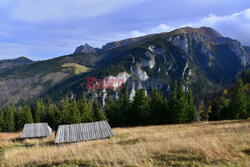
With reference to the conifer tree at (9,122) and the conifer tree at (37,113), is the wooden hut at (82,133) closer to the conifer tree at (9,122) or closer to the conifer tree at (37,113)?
the conifer tree at (37,113)

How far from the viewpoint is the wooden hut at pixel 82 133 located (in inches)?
816

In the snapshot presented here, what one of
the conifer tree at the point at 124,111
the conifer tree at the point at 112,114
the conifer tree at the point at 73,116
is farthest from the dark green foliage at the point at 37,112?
the conifer tree at the point at 124,111

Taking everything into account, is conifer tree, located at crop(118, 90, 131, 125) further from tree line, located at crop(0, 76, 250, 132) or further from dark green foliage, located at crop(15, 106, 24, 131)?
dark green foliage, located at crop(15, 106, 24, 131)

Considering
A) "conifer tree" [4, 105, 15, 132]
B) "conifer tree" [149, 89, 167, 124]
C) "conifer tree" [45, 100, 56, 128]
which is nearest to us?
"conifer tree" [149, 89, 167, 124]

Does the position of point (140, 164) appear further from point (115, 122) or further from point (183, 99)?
point (115, 122)

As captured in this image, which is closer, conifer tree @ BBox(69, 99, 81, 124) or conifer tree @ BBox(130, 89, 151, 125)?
conifer tree @ BBox(130, 89, 151, 125)

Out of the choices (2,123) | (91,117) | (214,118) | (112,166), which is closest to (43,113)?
→ (2,123)

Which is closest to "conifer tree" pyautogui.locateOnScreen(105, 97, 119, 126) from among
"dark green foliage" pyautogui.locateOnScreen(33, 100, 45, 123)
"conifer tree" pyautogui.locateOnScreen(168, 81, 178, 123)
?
"conifer tree" pyautogui.locateOnScreen(168, 81, 178, 123)

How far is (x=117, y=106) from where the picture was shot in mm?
57500

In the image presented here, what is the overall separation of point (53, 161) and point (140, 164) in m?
4.28

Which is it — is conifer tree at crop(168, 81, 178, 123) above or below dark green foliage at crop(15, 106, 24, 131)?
above

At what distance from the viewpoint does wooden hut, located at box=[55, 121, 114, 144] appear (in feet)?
68.0

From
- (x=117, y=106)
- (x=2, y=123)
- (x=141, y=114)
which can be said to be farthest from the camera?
(x=2, y=123)

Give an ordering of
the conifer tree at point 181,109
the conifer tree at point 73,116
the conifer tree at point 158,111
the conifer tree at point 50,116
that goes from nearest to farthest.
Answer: the conifer tree at point 181,109 < the conifer tree at point 158,111 < the conifer tree at point 73,116 < the conifer tree at point 50,116
